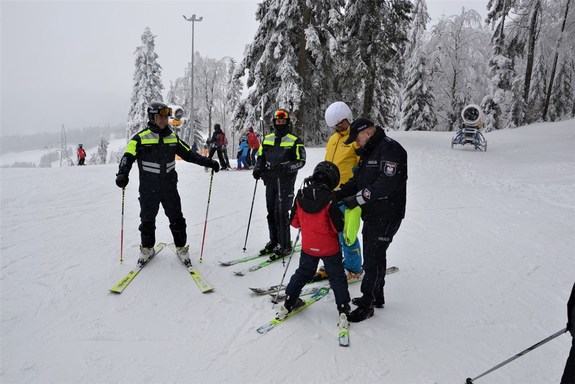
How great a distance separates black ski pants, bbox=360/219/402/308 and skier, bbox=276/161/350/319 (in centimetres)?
28

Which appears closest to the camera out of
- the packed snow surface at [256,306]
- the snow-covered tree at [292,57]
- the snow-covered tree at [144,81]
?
the packed snow surface at [256,306]

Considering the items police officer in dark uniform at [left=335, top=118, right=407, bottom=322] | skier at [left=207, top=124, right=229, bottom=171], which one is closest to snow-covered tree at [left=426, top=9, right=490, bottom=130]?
skier at [left=207, top=124, right=229, bottom=171]

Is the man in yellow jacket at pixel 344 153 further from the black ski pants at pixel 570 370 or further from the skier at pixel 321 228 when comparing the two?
the black ski pants at pixel 570 370

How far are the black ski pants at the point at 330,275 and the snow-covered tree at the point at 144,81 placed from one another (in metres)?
30.8

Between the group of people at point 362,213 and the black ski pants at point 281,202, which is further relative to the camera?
the black ski pants at point 281,202

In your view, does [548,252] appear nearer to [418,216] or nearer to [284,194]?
[418,216]

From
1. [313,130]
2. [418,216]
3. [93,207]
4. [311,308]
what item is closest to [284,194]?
[311,308]

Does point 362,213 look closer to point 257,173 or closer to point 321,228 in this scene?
point 321,228

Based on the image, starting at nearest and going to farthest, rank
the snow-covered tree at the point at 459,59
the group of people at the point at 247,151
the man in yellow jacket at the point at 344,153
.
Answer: the man in yellow jacket at the point at 344,153, the group of people at the point at 247,151, the snow-covered tree at the point at 459,59

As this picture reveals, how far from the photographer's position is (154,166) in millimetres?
5035

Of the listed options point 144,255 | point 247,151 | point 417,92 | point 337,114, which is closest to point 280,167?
point 337,114

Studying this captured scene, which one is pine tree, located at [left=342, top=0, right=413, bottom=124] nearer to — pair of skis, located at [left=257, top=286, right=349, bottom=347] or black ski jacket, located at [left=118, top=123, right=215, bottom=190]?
black ski jacket, located at [left=118, top=123, right=215, bottom=190]

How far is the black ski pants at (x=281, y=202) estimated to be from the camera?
5.57 metres

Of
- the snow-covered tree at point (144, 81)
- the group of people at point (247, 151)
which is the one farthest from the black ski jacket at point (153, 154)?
the snow-covered tree at point (144, 81)
